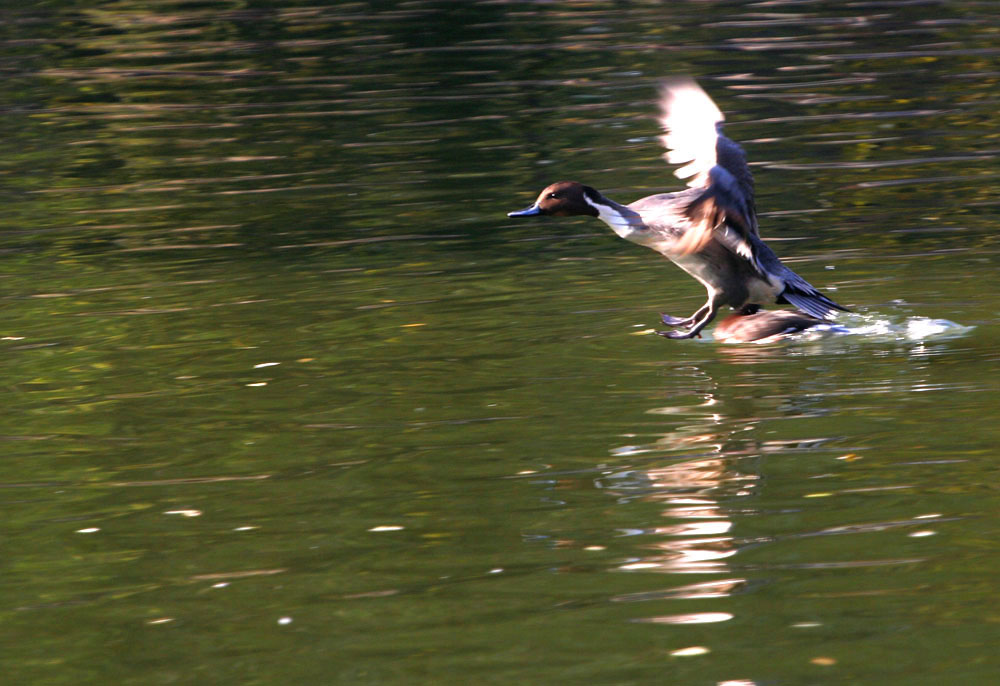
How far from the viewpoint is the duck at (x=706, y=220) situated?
9.21 metres

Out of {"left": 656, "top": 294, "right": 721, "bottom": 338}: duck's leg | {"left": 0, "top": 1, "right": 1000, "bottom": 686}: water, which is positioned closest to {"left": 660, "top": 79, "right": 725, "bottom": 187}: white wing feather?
{"left": 656, "top": 294, "right": 721, "bottom": 338}: duck's leg

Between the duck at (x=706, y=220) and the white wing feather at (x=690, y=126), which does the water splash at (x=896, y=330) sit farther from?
the white wing feather at (x=690, y=126)

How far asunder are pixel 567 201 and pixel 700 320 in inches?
43.3

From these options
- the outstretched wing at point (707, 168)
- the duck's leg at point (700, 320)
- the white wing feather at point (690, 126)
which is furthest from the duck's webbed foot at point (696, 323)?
the white wing feather at point (690, 126)

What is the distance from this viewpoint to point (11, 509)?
7293 mm

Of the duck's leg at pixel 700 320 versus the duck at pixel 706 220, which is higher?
the duck at pixel 706 220

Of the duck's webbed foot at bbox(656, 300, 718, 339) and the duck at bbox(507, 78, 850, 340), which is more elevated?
the duck at bbox(507, 78, 850, 340)

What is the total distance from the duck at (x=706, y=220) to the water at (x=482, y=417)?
0.32 metres

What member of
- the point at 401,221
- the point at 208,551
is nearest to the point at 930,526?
the point at 208,551

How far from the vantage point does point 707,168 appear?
9203 millimetres

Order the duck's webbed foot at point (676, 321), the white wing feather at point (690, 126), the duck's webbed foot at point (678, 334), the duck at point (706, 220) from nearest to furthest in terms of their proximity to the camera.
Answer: the duck at point (706, 220), the white wing feather at point (690, 126), the duck's webbed foot at point (678, 334), the duck's webbed foot at point (676, 321)

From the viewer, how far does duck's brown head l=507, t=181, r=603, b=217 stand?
9922 millimetres

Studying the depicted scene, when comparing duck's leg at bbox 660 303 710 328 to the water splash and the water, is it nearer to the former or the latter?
the water

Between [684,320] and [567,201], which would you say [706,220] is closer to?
[684,320]
